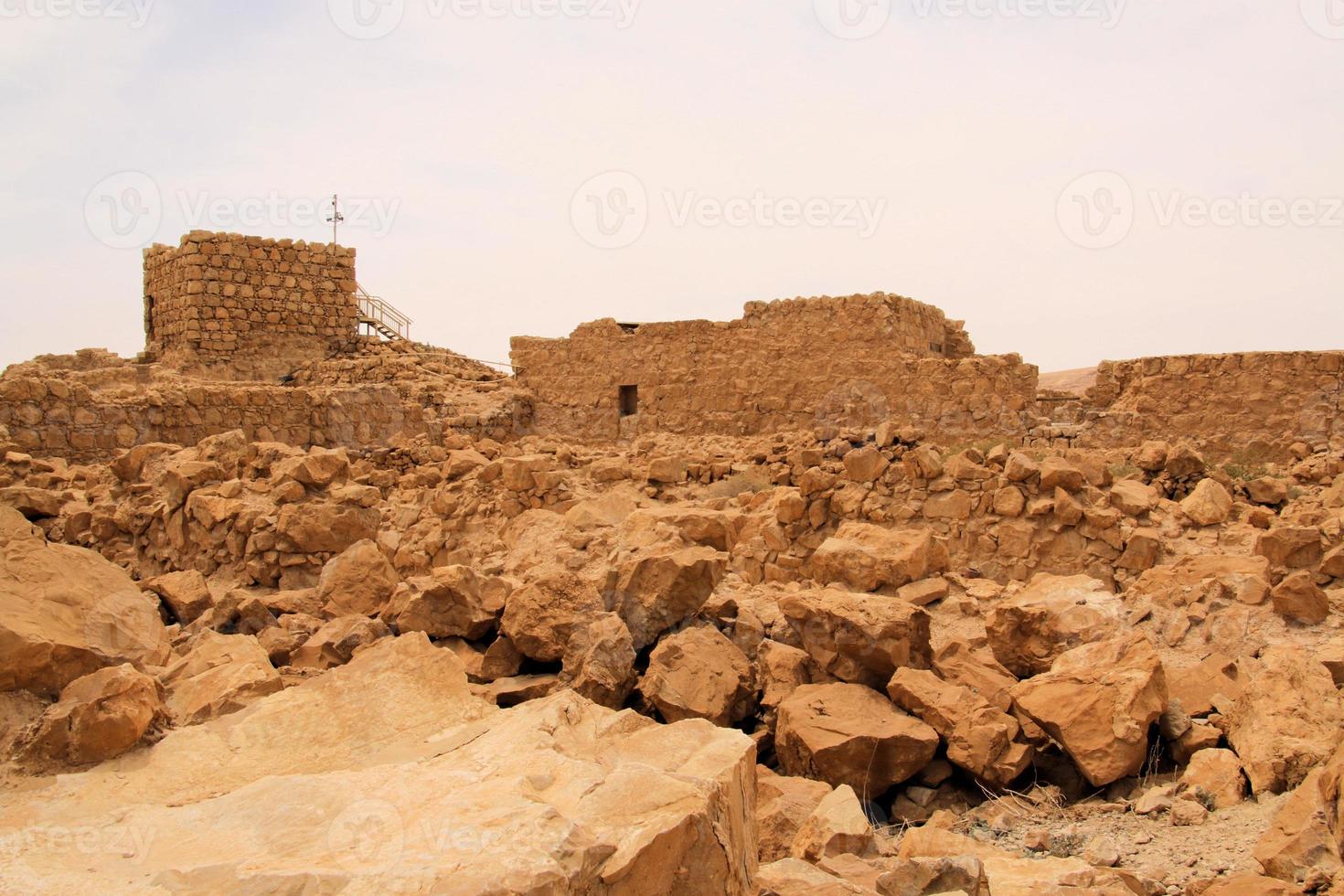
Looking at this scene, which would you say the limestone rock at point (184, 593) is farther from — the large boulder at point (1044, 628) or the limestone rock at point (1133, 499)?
the limestone rock at point (1133, 499)

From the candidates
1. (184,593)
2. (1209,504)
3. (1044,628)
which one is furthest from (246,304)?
(1044,628)

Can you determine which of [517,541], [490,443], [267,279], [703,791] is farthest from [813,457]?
[267,279]

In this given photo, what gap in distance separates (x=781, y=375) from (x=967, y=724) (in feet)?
32.9

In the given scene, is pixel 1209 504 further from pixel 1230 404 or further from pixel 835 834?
pixel 1230 404

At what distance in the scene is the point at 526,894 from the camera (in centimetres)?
215

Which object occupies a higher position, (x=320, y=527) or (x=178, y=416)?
(x=178, y=416)

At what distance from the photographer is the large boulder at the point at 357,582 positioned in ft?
19.2

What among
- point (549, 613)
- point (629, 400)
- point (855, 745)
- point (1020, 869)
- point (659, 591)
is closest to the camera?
point (1020, 869)

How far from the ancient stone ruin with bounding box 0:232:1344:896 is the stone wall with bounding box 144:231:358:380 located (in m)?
7.11

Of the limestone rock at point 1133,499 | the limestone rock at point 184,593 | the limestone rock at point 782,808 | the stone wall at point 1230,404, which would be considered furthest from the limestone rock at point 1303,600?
the stone wall at point 1230,404

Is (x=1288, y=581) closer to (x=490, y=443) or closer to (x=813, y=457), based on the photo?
(x=813, y=457)

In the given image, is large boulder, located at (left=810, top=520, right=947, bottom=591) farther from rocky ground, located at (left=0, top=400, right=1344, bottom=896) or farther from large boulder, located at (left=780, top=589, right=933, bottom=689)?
large boulder, located at (left=780, top=589, right=933, bottom=689)

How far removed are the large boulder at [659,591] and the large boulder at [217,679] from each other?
1666 mm

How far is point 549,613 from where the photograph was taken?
4.89 meters
